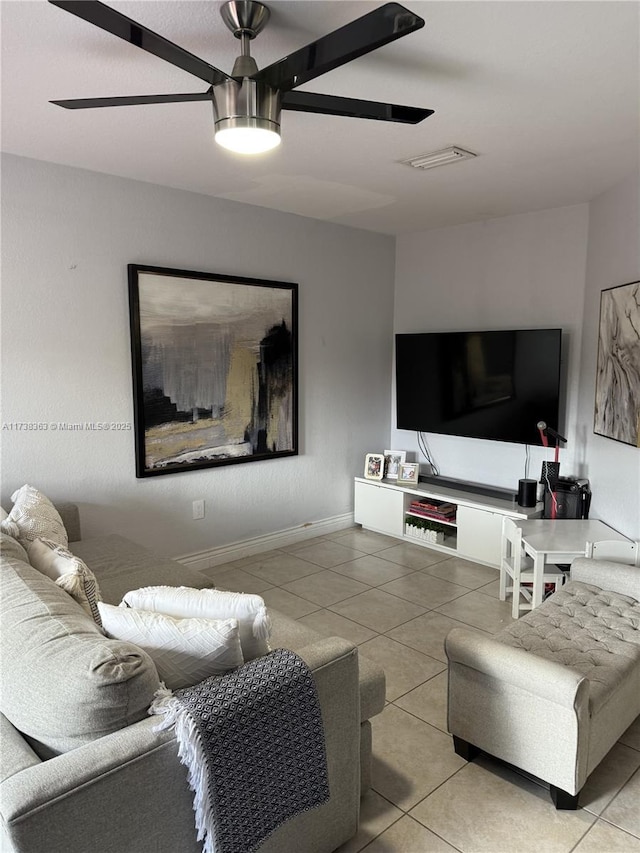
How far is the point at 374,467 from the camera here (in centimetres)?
512

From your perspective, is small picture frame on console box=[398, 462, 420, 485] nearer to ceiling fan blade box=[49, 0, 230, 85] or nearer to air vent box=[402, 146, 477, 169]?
air vent box=[402, 146, 477, 169]

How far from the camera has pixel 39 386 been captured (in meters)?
3.36

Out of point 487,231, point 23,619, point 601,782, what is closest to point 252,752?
point 23,619

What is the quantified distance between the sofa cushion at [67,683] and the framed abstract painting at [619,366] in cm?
277

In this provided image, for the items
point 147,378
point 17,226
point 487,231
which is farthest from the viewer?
point 487,231

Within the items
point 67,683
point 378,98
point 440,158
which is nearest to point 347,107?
point 378,98

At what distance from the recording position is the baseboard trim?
4.21 m

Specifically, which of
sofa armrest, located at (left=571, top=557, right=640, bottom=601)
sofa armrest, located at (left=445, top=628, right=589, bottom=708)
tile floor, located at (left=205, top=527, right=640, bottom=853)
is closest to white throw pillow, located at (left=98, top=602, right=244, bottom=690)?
tile floor, located at (left=205, top=527, right=640, bottom=853)

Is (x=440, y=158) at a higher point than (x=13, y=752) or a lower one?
higher

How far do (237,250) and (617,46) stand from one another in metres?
2.67

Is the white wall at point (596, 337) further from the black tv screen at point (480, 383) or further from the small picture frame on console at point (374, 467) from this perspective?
the small picture frame on console at point (374, 467)

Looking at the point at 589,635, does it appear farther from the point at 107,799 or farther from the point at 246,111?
the point at 246,111

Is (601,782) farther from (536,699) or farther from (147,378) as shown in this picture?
(147,378)

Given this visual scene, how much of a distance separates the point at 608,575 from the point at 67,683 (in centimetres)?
247
